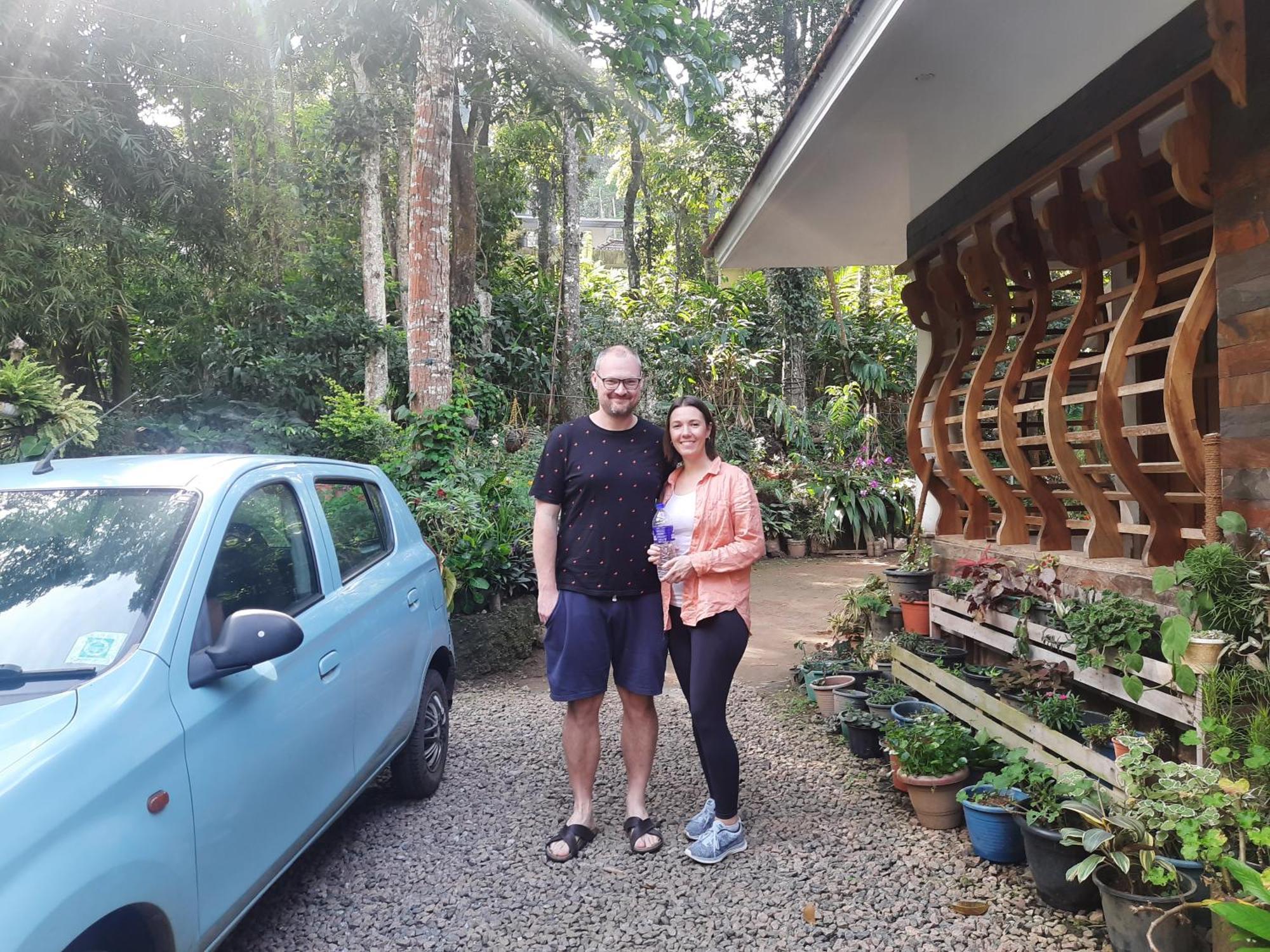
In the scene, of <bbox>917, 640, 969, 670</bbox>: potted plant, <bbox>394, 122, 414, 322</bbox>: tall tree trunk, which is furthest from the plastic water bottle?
<bbox>394, 122, 414, 322</bbox>: tall tree trunk

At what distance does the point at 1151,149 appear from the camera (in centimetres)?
421

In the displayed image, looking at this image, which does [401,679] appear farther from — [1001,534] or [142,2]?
[142,2]

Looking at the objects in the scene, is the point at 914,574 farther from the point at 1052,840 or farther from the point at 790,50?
the point at 790,50

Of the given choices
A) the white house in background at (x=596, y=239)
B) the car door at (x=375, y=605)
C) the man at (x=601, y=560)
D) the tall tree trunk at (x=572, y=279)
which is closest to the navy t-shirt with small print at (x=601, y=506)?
the man at (x=601, y=560)

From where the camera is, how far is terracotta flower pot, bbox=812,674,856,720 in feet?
16.6

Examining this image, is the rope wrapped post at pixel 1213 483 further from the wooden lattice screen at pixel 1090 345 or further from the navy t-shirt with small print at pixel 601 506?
the navy t-shirt with small print at pixel 601 506

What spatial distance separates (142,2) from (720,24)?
10.6 metres

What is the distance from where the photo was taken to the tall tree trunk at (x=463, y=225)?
46.5 ft

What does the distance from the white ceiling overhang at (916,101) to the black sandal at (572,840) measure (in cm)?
328

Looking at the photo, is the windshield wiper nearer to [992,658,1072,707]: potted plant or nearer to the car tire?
the car tire

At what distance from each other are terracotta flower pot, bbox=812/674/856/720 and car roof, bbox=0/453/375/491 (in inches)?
133

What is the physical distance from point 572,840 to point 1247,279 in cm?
313

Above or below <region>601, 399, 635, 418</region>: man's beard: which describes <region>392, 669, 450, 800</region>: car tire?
below

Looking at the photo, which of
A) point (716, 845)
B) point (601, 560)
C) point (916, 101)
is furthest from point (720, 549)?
point (916, 101)
